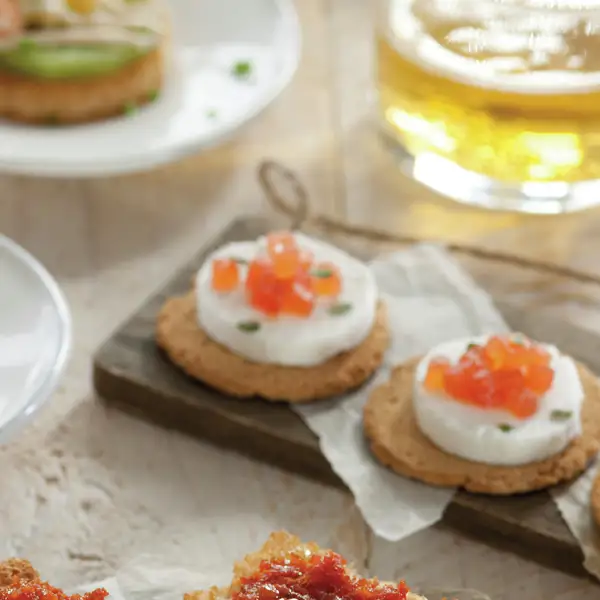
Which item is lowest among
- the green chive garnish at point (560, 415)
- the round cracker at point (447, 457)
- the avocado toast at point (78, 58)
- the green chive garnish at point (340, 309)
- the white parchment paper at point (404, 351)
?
the white parchment paper at point (404, 351)

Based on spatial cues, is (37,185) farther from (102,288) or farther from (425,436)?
(425,436)

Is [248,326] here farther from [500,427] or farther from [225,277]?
[500,427]

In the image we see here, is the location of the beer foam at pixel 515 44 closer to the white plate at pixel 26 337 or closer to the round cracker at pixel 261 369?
the round cracker at pixel 261 369

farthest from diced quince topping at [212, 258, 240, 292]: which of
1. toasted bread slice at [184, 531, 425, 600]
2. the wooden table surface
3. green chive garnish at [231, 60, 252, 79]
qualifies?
green chive garnish at [231, 60, 252, 79]

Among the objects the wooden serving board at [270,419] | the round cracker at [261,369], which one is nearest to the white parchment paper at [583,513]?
the wooden serving board at [270,419]

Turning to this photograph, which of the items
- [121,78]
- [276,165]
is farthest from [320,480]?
[121,78]

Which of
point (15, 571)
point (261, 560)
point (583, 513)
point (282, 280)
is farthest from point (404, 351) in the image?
point (15, 571)

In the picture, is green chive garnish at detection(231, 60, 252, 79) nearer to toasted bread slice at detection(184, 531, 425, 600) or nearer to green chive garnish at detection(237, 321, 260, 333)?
green chive garnish at detection(237, 321, 260, 333)

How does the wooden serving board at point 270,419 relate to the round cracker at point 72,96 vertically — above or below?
below
